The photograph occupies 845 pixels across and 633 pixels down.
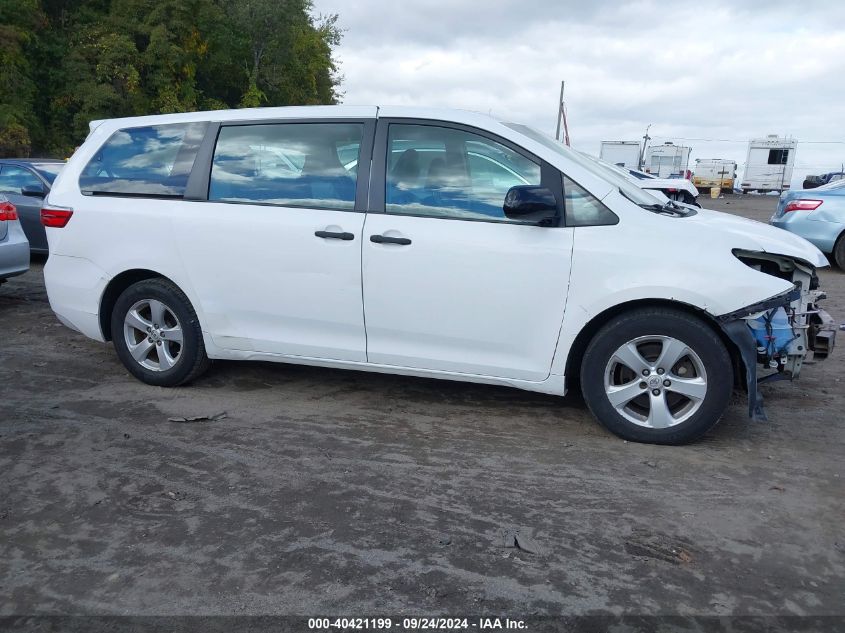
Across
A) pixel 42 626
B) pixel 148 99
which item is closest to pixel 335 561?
pixel 42 626

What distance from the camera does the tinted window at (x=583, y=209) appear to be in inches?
165

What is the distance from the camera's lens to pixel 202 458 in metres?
4.06

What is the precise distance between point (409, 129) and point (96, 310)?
2601 mm

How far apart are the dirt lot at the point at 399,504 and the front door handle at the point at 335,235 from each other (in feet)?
3.75

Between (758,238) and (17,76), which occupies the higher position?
(17,76)

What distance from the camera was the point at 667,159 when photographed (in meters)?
45.1

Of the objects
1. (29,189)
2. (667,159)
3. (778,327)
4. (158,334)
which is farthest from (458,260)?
(667,159)

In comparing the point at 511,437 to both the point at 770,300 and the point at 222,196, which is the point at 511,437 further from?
the point at 222,196

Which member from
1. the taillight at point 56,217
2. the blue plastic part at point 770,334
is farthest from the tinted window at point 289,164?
the blue plastic part at point 770,334

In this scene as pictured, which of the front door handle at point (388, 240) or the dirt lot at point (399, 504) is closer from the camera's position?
the dirt lot at point (399, 504)

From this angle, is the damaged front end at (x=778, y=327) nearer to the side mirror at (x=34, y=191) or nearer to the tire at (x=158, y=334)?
the tire at (x=158, y=334)

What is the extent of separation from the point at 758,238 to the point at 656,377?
1.03 metres

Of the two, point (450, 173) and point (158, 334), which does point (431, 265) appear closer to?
point (450, 173)

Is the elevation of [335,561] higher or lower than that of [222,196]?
lower
